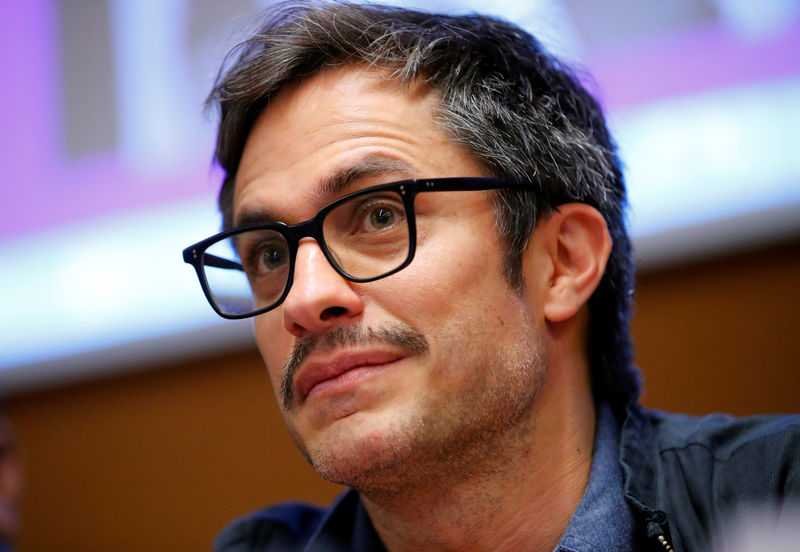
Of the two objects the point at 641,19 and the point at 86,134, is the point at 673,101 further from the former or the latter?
the point at 86,134

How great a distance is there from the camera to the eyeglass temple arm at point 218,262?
144cm

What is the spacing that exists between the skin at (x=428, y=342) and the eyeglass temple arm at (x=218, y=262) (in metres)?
0.09

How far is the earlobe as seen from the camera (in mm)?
1370

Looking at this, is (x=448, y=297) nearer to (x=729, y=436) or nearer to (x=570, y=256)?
(x=570, y=256)

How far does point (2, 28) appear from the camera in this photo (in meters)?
2.79

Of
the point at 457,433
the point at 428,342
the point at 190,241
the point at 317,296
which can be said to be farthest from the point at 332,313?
the point at 190,241

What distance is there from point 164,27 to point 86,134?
1.51 feet

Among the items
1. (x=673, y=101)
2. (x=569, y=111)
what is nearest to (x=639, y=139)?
(x=673, y=101)

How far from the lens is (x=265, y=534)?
5.30 ft

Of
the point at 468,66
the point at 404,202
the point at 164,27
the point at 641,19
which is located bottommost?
the point at 404,202

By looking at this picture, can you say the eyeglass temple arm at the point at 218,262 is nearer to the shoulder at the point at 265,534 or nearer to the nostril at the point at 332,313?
the nostril at the point at 332,313

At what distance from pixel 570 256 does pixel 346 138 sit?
1.49ft

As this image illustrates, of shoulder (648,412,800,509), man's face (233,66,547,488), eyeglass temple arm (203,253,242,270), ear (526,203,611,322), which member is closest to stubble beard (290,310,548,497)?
man's face (233,66,547,488)

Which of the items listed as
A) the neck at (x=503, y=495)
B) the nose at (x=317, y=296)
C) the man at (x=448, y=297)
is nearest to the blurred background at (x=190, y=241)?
the man at (x=448, y=297)
